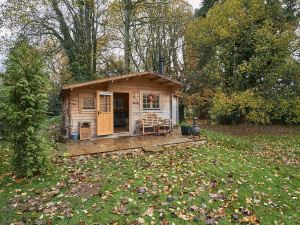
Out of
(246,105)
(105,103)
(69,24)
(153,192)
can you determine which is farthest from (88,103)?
(246,105)

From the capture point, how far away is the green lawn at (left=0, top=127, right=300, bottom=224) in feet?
15.7

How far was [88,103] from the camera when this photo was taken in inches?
446

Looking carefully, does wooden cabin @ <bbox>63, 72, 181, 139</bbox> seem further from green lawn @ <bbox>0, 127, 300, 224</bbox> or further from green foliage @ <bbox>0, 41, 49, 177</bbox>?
green foliage @ <bbox>0, 41, 49, 177</bbox>

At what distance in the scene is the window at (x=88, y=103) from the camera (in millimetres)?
11211

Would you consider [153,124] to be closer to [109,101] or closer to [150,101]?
[150,101]

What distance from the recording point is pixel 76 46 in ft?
58.3

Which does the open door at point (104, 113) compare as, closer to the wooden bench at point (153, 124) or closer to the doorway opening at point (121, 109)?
the wooden bench at point (153, 124)

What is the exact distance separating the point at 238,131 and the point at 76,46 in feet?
41.2

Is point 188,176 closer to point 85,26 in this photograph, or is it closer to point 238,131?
point 238,131

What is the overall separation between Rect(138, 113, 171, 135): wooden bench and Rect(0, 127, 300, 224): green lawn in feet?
13.5

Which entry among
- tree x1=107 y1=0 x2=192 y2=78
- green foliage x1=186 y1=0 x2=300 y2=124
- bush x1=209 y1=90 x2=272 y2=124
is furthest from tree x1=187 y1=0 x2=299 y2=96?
tree x1=107 y1=0 x2=192 y2=78

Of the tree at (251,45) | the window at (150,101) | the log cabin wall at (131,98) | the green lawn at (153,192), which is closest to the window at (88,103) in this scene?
the log cabin wall at (131,98)

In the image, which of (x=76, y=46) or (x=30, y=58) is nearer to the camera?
(x=30, y=58)

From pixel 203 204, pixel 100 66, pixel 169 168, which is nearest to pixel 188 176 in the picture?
pixel 169 168
